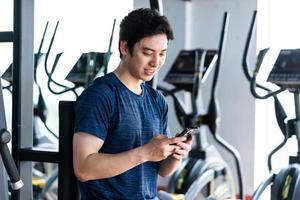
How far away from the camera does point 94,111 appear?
1607 mm

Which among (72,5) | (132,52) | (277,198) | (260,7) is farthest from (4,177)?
(260,7)

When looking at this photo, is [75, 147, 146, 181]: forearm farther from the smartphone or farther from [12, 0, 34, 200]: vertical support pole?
[12, 0, 34, 200]: vertical support pole

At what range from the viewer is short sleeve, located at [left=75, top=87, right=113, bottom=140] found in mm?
1589

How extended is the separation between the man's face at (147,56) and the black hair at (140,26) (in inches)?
0.7

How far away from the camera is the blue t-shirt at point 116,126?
63.6 inches

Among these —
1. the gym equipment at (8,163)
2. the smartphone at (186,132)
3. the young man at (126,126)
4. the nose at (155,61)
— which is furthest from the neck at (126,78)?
the gym equipment at (8,163)

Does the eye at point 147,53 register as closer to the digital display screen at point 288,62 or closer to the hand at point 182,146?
the hand at point 182,146

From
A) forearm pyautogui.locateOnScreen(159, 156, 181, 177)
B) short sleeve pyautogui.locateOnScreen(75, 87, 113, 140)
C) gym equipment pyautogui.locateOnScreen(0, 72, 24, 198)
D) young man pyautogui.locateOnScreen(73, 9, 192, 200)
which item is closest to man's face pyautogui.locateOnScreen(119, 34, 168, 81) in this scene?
young man pyautogui.locateOnScreen(73, 9, 192, 200)

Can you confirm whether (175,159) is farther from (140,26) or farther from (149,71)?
(140,26)

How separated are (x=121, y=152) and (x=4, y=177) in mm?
587

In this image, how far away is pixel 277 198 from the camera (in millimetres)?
3898

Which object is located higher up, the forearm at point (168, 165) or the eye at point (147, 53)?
the eye at point (147, 53)

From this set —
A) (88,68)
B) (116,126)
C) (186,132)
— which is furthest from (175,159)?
(88,68)

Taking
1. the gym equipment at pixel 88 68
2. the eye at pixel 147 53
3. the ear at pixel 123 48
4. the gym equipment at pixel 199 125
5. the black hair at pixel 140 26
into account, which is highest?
the black hair at pixel 140 26
